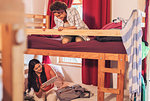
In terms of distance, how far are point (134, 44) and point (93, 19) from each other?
136cm

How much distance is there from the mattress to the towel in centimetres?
14

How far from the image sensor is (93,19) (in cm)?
326

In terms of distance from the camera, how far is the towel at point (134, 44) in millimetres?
2000

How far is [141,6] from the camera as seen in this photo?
2.87 metres

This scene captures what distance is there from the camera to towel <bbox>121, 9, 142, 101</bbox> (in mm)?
2000

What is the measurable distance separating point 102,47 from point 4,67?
1.64 metres

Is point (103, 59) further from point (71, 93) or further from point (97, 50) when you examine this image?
point (71, 93)

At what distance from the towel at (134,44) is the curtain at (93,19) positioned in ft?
3.76

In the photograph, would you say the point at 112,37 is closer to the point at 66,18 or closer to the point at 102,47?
the point at 102,47

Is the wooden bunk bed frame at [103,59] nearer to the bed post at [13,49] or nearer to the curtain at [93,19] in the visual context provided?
the curtain at [93,19]

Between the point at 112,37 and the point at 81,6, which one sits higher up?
the point at 81,6

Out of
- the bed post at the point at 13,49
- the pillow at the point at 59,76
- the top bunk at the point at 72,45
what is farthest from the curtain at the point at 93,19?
the bed post at the point at 13,49

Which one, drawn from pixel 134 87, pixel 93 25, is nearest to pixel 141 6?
pixel 93 25

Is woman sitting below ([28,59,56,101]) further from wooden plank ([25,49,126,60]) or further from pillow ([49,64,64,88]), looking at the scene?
pillow ([49,64,64,88])
